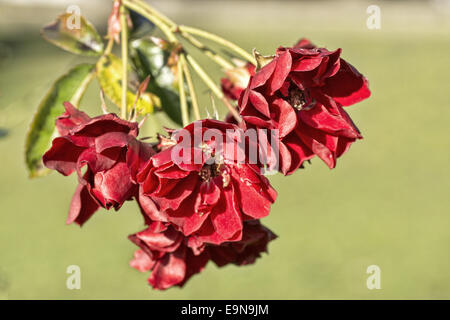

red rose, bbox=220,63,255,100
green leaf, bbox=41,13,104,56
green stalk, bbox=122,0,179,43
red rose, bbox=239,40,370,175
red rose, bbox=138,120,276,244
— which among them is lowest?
red rose, bbox=138,120,276,244

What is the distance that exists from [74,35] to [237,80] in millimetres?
287

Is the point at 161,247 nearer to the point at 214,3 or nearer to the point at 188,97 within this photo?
the point at 188,97

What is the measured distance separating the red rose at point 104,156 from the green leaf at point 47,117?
0.67ft

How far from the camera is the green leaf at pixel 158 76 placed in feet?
2.59

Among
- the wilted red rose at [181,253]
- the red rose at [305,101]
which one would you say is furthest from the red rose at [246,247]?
the red rose at [305,101]

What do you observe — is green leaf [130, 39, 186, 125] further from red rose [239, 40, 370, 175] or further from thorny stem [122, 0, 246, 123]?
red rose [239, 40, 370, 175]

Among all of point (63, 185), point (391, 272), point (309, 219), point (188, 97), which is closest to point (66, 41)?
point (188, 97)

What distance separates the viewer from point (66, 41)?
2.78 ft

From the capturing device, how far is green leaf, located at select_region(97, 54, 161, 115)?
762 millimetres

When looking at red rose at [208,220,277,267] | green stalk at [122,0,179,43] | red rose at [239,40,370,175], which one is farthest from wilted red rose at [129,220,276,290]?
green stalk at [122,0,179,43]

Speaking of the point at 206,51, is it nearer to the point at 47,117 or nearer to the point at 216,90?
the point at 216,90

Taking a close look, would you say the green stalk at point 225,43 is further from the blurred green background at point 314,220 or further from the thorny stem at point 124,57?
the blurred green background at point 314,220

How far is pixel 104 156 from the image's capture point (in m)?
0.59

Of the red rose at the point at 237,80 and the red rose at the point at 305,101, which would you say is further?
the red rose at the point at 237,80
